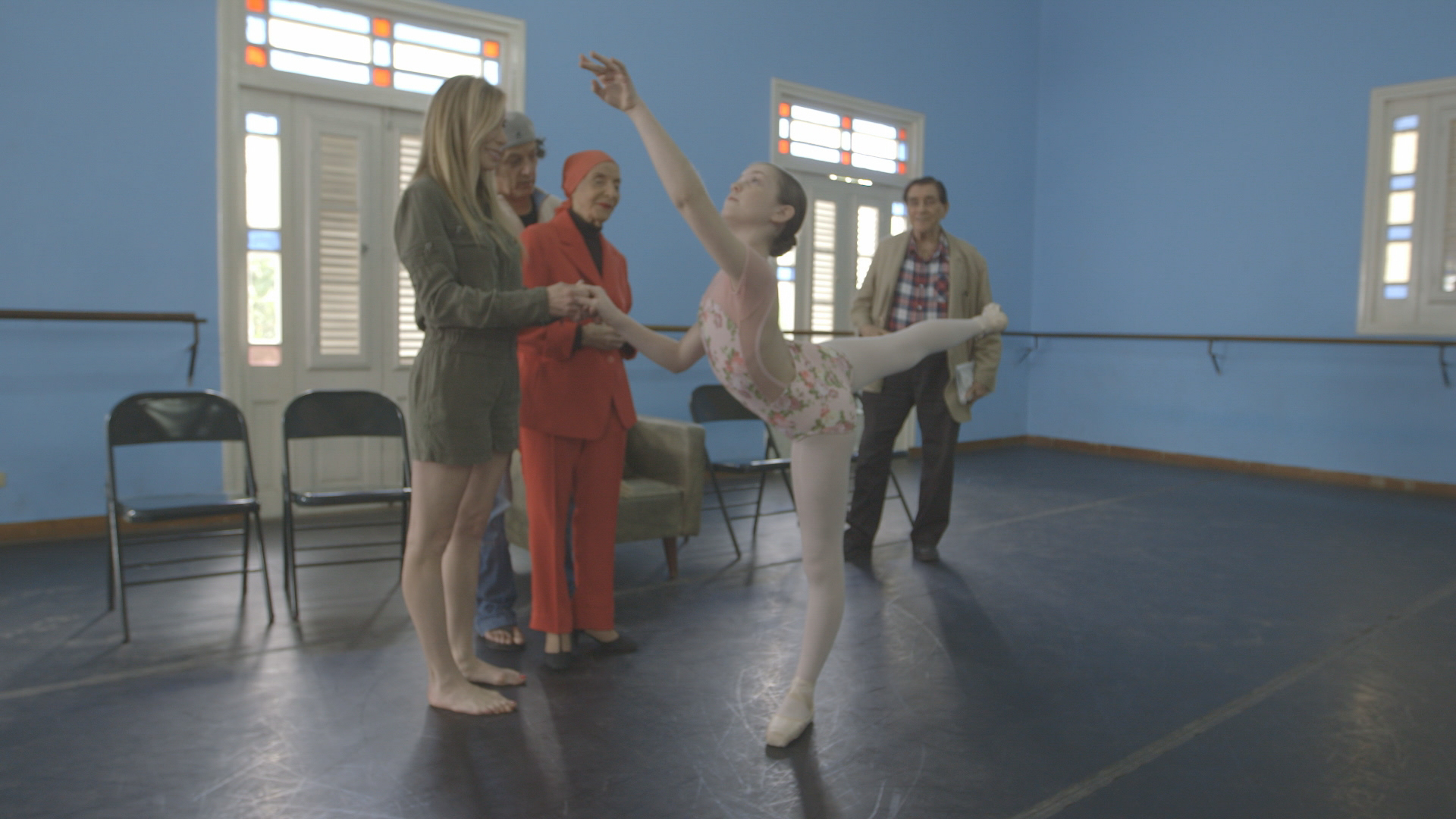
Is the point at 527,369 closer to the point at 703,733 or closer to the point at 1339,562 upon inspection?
the point at 703,733

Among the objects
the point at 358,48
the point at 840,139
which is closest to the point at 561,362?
the point at 358,48

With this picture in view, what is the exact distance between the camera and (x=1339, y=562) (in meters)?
4.33

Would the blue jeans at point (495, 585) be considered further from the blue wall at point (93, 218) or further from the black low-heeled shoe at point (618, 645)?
the blue wall at point (93, 218)

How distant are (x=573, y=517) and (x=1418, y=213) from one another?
6.30 meters

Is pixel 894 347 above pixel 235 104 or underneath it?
underneath

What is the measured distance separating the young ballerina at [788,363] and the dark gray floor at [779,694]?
35 centimetres

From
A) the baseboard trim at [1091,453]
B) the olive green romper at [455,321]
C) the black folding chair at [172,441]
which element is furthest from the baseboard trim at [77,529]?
the olive green romper at [455,321]

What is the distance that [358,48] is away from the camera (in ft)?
16.3

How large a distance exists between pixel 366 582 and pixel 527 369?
1545mm

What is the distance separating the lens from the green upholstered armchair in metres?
3.85

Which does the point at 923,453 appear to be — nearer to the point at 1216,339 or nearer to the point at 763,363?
the point at 763,363

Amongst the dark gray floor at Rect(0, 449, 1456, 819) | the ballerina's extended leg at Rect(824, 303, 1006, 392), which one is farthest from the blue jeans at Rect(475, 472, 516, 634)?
the ballerina's extended leg at Rect(824, 303, 1006, 392)

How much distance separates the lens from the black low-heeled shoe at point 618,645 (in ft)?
9.72

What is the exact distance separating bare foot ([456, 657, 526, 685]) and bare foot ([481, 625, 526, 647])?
34 centimetres
